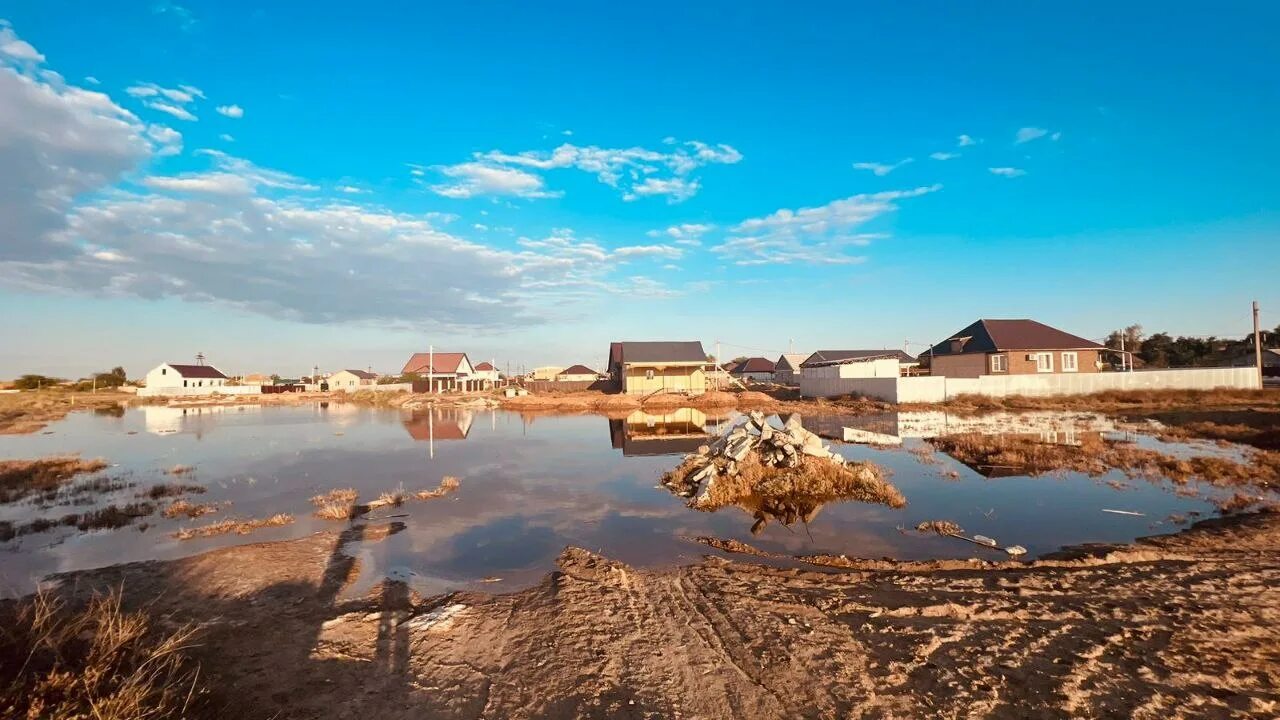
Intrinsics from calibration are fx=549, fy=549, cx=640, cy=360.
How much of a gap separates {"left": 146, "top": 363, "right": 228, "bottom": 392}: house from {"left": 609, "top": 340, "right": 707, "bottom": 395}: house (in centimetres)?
6021

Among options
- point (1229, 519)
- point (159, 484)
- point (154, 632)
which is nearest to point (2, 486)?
point (159, 484)

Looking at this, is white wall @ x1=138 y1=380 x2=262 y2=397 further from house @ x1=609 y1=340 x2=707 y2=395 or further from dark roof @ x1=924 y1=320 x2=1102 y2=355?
dark roof @ x1=924 y1=320 x2=1102 y2=355

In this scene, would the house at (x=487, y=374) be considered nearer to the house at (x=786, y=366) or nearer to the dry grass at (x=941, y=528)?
the house at (x=786, y=366)

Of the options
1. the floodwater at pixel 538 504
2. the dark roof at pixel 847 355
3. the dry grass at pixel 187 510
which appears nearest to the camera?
the floodwater at pixel 538 504

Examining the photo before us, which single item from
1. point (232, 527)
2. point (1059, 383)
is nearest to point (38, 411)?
point (232, 527)

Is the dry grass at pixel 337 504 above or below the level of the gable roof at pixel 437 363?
below

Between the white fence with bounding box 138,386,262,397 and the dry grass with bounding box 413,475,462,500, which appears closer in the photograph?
the dry grass with bounding box 413,475,462,500

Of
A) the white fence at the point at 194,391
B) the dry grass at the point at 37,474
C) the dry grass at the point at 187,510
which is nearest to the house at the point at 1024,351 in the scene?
the dry grass at the point at 187,510

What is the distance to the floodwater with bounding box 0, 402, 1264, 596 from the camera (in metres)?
8.56

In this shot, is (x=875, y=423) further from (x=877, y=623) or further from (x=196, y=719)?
(x=196, y=719)

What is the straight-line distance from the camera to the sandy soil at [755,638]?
4.37 meters

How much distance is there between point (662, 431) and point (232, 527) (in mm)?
18341

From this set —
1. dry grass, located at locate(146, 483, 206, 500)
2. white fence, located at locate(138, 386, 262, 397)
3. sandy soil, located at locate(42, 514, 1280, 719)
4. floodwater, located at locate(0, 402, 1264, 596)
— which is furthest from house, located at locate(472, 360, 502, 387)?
sandy soil, located at locate(42, 514, 1280, 719)

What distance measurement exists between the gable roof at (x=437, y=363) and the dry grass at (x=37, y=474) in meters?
50.6
